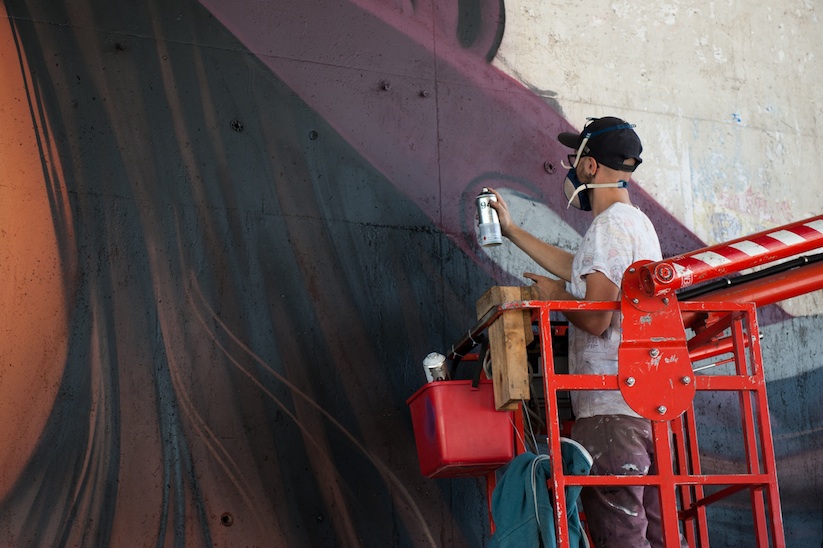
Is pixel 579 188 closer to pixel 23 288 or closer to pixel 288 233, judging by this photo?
pixel 288 233

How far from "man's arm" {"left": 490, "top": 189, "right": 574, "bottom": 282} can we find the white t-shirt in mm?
523

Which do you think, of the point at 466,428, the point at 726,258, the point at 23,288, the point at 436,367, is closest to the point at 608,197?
the point at 726,258

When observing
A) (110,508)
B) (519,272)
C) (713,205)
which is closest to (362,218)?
(519,272)

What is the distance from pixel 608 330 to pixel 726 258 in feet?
1.73

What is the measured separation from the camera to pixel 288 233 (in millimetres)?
4613

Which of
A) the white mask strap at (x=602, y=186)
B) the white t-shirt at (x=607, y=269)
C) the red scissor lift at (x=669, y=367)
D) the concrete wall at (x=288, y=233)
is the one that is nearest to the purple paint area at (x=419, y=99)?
the concrete wall at (x=288, y=233)

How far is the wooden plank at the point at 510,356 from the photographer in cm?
343

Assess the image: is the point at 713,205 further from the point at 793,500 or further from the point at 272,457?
the point at 272,457

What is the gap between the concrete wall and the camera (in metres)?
4.07

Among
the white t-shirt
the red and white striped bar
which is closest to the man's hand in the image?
the white t-shirt

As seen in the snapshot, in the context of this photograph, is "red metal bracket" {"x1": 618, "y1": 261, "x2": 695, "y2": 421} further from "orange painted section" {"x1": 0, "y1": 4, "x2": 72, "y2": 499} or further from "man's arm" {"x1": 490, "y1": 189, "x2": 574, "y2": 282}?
"orange painted section" {"x1": 0, "y1": 4, "x2": 72, "y2": 499}

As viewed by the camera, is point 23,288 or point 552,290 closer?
point 552,290

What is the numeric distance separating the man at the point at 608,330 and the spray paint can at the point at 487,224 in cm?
30

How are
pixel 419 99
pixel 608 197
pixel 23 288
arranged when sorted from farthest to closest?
pixel 419 99, pixel 23 288, pixel 608 197
